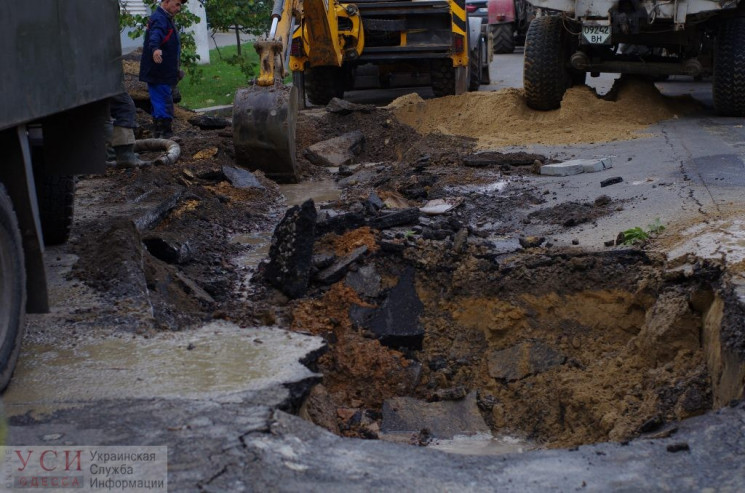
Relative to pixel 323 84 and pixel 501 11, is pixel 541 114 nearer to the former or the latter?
pixel 323 84

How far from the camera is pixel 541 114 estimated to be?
11.9m

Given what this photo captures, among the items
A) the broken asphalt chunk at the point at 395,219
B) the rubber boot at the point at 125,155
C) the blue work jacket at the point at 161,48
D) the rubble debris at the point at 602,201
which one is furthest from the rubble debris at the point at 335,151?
the rubble debris at the point at 602,201

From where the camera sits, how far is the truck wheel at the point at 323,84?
45.2 ft

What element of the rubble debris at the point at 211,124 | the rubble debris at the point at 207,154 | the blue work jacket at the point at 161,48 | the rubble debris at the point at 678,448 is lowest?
the rubble debris at the point at 678,448

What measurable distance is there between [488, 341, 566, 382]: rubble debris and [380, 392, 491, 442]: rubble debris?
14.1 inches

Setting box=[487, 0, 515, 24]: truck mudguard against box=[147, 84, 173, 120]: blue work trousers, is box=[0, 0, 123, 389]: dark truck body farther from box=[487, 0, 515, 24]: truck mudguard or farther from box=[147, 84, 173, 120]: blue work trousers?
box=[487, 0, 515, 24]: truck mudguard

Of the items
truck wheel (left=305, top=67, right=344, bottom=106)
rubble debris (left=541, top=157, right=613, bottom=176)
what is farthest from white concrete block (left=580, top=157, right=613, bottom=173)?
truck wheel (left=305, top=67, right=344, bottom=106)

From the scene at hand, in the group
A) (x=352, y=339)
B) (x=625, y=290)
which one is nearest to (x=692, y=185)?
(x=625, y=290)

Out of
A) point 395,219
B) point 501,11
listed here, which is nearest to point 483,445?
point 395,219

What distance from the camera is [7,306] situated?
400 centimetres

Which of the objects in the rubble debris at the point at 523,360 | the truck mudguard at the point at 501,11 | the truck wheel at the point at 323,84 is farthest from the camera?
the truck mudguard at the point at 501,11

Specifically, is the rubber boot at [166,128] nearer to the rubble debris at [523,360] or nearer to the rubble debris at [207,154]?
the rubble debris at [207,154]

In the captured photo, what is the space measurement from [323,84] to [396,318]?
8.50 m

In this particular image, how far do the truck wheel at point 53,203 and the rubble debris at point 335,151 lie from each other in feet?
14.9
